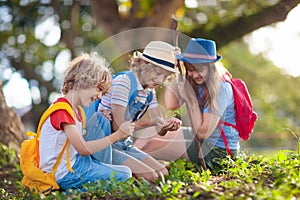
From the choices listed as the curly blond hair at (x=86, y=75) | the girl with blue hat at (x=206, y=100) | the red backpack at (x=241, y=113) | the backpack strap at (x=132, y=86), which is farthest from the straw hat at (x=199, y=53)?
the curly blond hair at (x=86, y=75)

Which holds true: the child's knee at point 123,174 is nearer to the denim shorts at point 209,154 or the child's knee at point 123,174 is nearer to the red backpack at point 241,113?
the denim shorts at point 209,154

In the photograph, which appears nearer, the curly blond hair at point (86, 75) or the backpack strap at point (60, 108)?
the backpack strap at point (60, 108)

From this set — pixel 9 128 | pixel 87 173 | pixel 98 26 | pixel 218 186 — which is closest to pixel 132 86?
pixel 87 173

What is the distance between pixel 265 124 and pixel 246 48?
156 inches

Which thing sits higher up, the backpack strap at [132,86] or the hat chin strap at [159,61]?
the hat chin strap at [159,61]

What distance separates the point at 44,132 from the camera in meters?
4.08

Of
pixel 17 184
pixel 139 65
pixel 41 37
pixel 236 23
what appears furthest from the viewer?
pixel 41 37

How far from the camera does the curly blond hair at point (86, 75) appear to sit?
404 centimetres

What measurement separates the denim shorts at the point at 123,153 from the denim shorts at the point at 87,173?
401mm

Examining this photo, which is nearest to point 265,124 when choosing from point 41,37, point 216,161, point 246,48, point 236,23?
point 246,48

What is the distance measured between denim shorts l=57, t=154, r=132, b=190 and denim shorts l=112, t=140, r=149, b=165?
1.32 ft

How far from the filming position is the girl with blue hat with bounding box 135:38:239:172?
475cm

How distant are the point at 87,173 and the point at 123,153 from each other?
1.84ft

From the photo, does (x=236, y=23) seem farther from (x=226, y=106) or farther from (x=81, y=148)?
(x=81, y=148)
